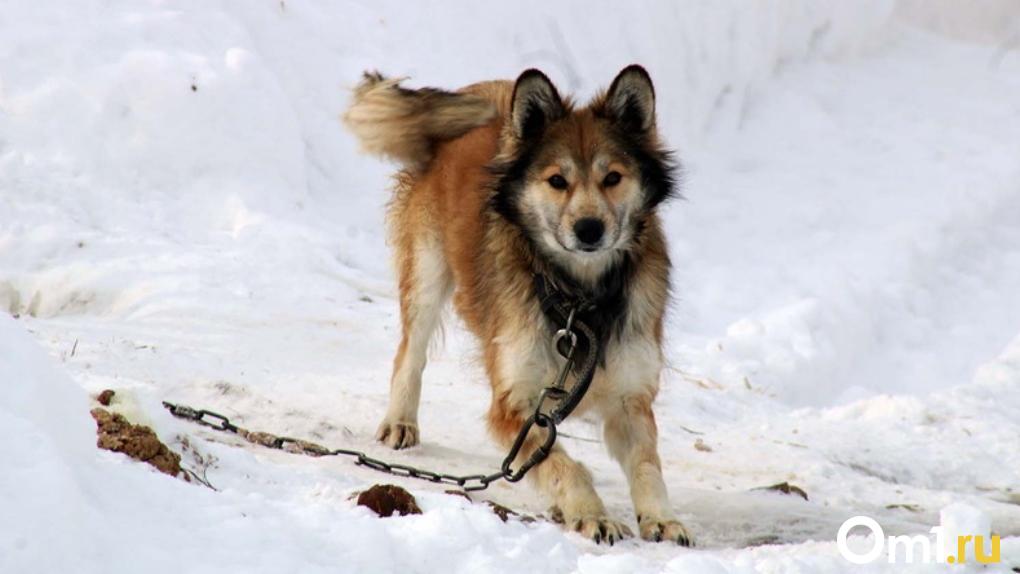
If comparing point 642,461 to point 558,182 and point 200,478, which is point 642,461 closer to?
point 558,182

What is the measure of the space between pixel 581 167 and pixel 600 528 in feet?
3.94

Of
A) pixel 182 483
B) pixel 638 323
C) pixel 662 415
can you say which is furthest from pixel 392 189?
pixel 182 483

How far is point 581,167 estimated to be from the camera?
15.3 feet

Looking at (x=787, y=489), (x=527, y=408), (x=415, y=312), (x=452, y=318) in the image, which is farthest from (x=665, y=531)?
(x=452, y=318)

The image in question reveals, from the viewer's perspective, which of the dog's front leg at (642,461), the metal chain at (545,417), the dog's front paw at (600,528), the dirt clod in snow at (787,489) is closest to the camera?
the dog's front paw at (600,528)

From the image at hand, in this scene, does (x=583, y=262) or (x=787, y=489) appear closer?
(x=583, y=262)

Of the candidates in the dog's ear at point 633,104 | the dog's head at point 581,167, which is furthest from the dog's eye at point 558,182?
the dog's ear at point 633,104

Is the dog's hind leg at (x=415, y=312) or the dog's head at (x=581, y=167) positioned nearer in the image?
the dog's head at (x=581, y=167)

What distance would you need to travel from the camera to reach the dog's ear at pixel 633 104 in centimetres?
485

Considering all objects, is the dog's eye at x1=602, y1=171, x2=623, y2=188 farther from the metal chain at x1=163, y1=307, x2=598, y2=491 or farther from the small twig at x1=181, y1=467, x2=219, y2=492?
the small twig at x1=181, y1=467, x2=219, y2=492

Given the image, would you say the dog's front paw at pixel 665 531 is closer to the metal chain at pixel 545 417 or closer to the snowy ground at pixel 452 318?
the snowy ground at pixel 452 318

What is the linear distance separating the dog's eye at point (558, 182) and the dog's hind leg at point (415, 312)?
130 centimetres

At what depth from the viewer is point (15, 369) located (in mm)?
2766

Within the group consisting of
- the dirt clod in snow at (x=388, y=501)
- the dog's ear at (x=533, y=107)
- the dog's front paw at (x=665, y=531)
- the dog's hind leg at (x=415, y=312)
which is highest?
the dog's ear at (x=533, y=107)
